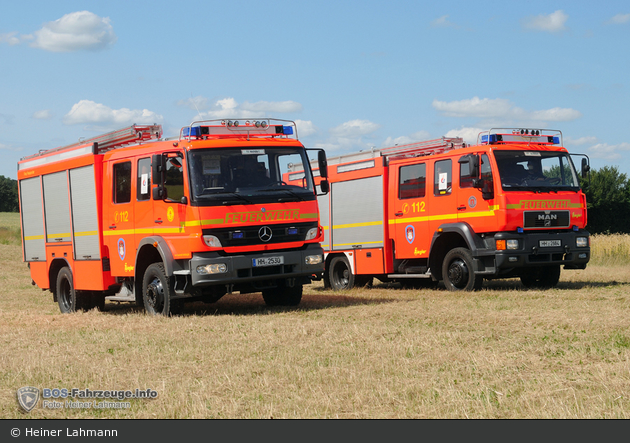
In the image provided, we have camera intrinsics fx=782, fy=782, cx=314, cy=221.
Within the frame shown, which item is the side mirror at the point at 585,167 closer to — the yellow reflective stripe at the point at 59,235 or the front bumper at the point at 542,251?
the front bumper at the point at 542,251

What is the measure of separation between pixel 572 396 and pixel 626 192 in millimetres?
66664

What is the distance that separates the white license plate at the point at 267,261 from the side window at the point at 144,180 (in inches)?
81.0

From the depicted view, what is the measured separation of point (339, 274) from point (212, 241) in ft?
24.3

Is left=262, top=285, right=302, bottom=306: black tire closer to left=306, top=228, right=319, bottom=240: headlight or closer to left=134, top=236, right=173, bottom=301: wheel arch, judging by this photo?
left=306, top=228, right=319, bottom=240: headlight

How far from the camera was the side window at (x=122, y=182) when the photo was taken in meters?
12.9

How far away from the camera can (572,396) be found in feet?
19.7

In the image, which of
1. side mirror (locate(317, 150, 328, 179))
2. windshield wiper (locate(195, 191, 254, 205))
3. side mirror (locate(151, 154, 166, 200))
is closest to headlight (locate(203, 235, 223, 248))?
windshield wiper (locate(195, 191, 254, 205))

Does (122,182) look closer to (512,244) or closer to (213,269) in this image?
(213,269)

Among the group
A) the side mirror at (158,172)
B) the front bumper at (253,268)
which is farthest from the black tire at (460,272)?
the side mirror at (158,172)

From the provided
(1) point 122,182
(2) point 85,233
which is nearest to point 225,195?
(1) point 122,182

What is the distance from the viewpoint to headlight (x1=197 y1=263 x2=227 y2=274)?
37.8 ft

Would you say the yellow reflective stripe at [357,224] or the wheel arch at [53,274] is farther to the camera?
the yellow reflective stripe at [357,224]

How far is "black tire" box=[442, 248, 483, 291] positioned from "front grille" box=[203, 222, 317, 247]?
13.4ft

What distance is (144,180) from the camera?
12.5 m
